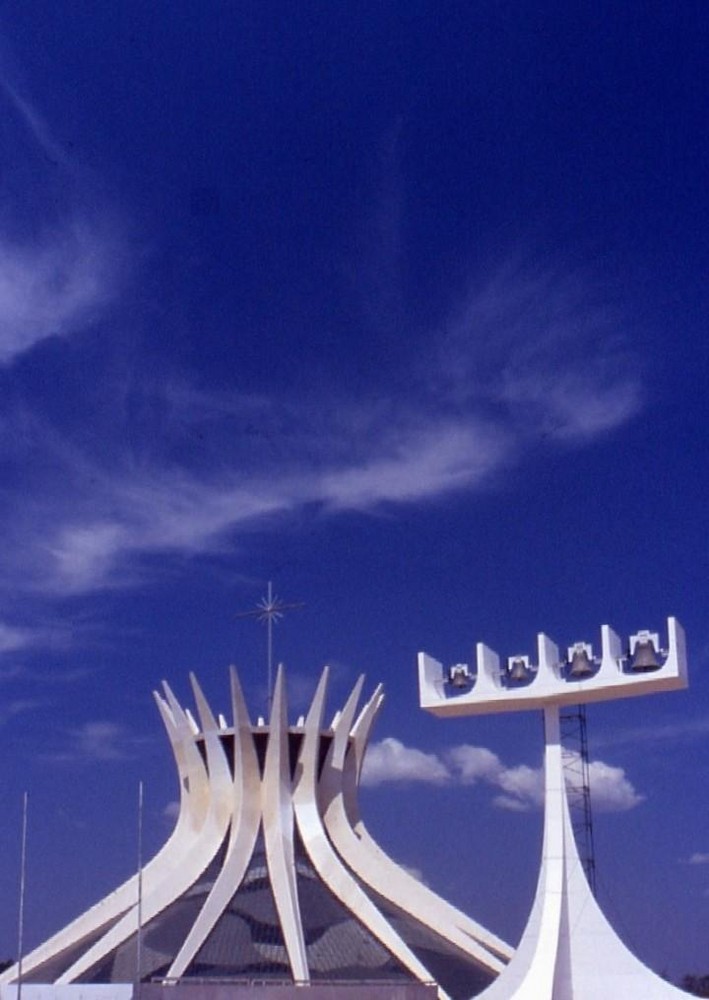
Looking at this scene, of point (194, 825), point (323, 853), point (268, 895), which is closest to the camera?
point (268, 895)

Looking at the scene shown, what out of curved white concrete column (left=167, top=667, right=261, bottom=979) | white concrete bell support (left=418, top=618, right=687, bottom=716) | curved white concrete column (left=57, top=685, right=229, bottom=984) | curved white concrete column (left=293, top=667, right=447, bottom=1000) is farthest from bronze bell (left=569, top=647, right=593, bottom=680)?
curved white concrete column (left=57, top=685, right=229, bottom=984)

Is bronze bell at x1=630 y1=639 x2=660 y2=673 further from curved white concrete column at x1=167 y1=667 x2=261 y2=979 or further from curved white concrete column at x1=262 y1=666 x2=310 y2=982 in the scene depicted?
curved white concrete column at x1=167 y1=667 x2=261 y2=979

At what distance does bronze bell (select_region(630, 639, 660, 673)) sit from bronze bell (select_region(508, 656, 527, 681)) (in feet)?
9.22

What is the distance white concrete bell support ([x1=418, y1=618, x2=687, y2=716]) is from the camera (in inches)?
1187

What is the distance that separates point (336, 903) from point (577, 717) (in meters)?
11.4

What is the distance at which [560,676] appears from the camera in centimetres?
3166

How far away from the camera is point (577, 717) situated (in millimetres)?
32031

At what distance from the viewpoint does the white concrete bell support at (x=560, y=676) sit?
30141 mm

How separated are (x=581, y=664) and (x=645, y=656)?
1.66 metres

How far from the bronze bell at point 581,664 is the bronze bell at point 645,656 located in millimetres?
1226

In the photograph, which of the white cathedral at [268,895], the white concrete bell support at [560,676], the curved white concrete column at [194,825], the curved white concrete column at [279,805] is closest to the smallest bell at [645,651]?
the white concrete bell support at [560,676]

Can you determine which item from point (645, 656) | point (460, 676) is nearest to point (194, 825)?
point (460, 676)

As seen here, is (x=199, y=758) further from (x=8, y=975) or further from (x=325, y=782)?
(x=8, y=975)

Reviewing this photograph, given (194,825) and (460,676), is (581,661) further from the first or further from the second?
(194,825)
